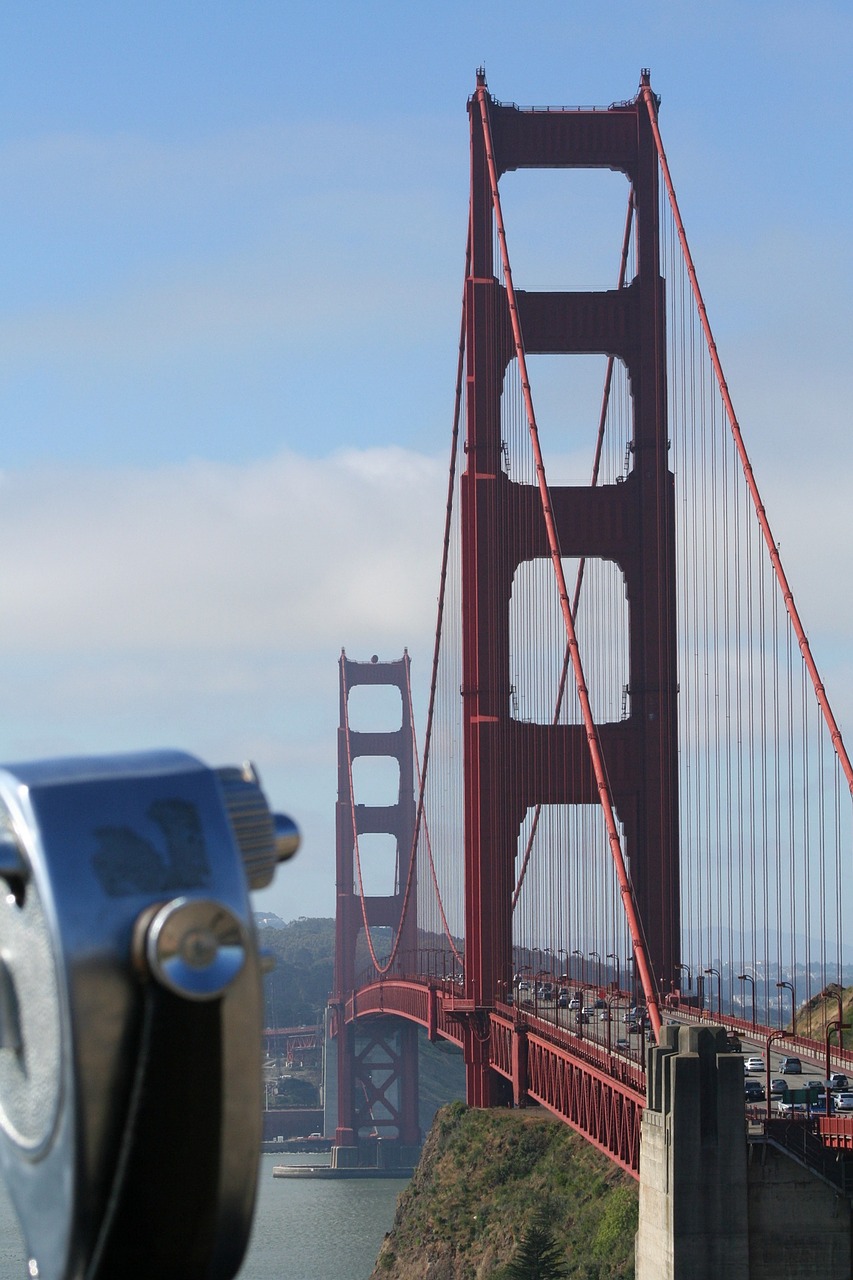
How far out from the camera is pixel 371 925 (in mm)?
91938

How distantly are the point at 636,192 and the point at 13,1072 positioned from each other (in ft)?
122

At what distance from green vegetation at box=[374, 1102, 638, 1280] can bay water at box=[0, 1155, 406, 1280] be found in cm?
370

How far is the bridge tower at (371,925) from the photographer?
84.1m

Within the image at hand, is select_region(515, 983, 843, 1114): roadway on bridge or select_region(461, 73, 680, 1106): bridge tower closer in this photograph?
select_region(515, 983, 843, 1114): roadway on bridge

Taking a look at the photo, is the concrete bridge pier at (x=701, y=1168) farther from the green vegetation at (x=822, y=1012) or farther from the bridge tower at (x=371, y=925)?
the bridge tower at (x=371, y=925)

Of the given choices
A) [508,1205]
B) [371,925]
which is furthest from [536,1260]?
[371,925]

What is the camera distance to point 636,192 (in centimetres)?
3884

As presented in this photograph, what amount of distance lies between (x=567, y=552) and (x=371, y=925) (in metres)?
55.9

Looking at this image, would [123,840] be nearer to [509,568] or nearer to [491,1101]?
[509,568]

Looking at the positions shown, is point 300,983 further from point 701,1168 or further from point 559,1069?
point 701,1168

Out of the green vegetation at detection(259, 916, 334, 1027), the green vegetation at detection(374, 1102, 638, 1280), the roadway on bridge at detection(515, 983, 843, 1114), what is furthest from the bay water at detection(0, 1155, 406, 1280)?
the green vegetation at detection(259, 916, 334, 1027)

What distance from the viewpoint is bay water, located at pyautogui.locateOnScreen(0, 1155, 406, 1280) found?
49.8 meters

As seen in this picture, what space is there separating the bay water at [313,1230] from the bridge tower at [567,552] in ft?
26.5

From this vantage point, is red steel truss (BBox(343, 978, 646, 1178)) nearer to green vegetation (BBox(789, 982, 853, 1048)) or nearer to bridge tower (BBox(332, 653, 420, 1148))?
green vegetation (BBox(789, 982, 853, 1048))
